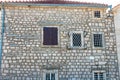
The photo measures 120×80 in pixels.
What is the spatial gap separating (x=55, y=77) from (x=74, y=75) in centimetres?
131

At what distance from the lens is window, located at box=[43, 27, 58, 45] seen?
61.1ft

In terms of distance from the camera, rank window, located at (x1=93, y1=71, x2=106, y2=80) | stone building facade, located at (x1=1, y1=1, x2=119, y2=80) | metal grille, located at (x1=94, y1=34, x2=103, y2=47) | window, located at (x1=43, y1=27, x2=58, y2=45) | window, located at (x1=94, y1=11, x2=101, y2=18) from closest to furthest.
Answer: stone building facade, located at (x1=1, y1=1, x2=119, y2=80) < window, located at (x1=93, y1=71, x2=106, y2=80) < window, located at (x1=43, y1=27, x2=58, y2=45) < metal grille, located at (x1=94, y1=34, x2=103, y2=47) < window, located at (x1=94, y1=11, x2=101, y2=18)

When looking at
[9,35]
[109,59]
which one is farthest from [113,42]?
[9,35]

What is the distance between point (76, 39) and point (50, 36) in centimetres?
186

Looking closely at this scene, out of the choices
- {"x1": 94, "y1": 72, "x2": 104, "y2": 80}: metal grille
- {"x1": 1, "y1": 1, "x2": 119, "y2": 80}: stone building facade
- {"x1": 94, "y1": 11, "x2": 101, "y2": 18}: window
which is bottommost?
{"x1": 94, "y1": 72, "x2": 104, "y2": 80}: metal grille

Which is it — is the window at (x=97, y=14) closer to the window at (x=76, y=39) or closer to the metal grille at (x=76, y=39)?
the window at (x=76, y=39)

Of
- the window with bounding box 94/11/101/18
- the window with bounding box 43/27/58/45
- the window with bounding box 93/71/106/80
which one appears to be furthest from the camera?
the window with bounding box 94/11/101/18

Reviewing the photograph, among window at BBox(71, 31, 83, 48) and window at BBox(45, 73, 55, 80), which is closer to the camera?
window at BBox(45, 73, 55, 80)

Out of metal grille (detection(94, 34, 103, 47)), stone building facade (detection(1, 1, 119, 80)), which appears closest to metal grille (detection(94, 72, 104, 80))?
stone building facade (detection(1, 1, 119, 80))

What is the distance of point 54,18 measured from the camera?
19.0 meters

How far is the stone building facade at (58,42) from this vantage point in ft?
59.3

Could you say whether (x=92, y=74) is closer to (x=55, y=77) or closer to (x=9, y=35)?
(x=55, y=77)

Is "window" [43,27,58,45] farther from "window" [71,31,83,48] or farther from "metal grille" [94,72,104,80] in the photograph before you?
"metal grille" [94,72,104,80]

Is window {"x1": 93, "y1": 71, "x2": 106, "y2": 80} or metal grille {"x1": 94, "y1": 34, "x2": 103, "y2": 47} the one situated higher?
metal grille {"x1": 94, "y1": 34, "x2": 103, "y2": 47}
